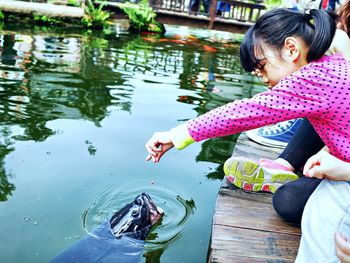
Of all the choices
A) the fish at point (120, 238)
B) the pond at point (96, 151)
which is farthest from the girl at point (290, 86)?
the pond at point (96, 151)

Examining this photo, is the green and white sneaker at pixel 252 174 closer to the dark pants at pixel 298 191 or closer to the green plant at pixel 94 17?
the dark pants at pixel 298 191

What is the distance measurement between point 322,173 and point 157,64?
6.02 m

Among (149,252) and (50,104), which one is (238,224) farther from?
(50,104)

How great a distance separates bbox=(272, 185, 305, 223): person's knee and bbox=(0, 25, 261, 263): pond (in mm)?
558

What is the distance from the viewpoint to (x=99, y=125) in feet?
13.2

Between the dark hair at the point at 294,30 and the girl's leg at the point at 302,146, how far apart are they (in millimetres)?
777

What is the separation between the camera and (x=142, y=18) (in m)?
12.7

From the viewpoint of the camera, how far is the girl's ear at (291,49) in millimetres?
1636

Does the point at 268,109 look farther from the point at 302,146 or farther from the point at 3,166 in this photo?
the point at 3,166

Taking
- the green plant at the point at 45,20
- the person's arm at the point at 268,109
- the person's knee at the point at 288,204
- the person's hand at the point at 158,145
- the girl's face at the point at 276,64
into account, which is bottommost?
the green plant at the point at 45,20

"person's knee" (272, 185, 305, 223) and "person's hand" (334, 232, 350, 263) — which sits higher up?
"person's hand" (334, 232, 350, 263)

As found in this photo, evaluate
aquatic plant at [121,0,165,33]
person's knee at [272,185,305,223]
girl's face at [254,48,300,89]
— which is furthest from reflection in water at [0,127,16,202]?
aquatic plant at [121,0,165,33]

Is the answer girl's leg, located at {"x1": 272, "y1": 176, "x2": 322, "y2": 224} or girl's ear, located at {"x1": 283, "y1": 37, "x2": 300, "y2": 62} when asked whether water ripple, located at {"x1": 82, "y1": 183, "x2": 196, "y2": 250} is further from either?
girl's ear, located at {"x1": 283, "y1": 37, "x2": 300, "y2": 62}

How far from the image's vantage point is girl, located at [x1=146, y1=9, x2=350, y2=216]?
153 centimetres
